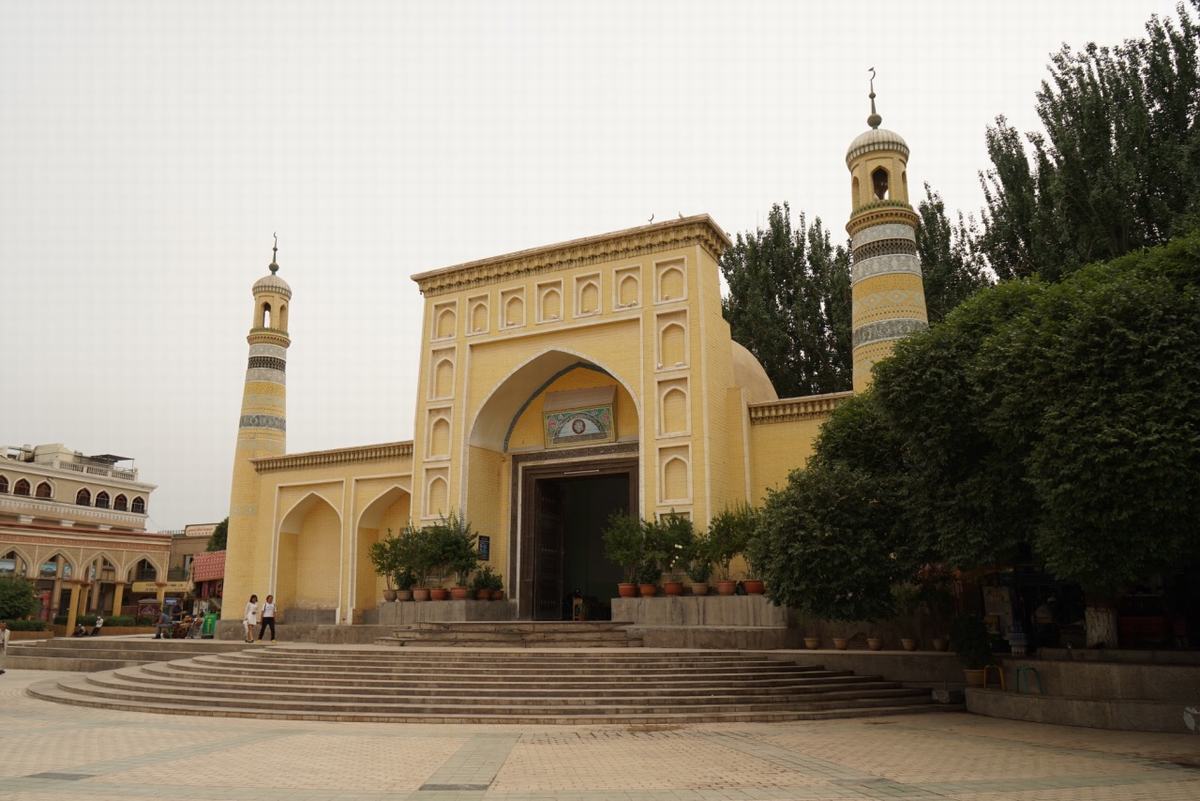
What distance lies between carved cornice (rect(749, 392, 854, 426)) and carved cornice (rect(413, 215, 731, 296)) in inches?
128

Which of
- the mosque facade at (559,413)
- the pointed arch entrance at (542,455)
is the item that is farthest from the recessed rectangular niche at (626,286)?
the pointed arch entrance at (542,455)

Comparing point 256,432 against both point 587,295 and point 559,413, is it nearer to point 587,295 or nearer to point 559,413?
point 559,413

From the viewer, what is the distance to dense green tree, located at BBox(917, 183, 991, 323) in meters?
22.8

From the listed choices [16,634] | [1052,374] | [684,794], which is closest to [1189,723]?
A: [1052,374]

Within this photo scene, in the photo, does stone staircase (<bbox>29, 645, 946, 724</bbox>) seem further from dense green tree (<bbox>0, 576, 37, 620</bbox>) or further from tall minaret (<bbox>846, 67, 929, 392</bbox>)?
dense green tree (<bbox>0, 576, 37, 620</bbox>)

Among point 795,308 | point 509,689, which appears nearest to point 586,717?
point 509,689

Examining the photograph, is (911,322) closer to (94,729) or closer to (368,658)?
(368,658)

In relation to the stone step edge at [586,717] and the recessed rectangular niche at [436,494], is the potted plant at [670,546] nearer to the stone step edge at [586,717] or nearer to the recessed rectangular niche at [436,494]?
the stone step edge at [586,717]

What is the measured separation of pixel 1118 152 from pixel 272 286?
63.0 feet

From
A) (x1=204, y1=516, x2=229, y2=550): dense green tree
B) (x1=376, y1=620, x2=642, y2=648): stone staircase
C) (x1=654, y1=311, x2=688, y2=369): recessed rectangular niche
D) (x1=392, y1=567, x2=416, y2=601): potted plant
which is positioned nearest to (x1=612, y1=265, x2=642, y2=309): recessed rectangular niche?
(x1=654, y1=311, x2=688, y2=369): recessed rectangular niche

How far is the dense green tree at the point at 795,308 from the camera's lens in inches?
1034

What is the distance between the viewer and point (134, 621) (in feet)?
105

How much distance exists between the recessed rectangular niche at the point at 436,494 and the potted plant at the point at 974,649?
32.6 ft

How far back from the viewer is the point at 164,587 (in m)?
39.8
